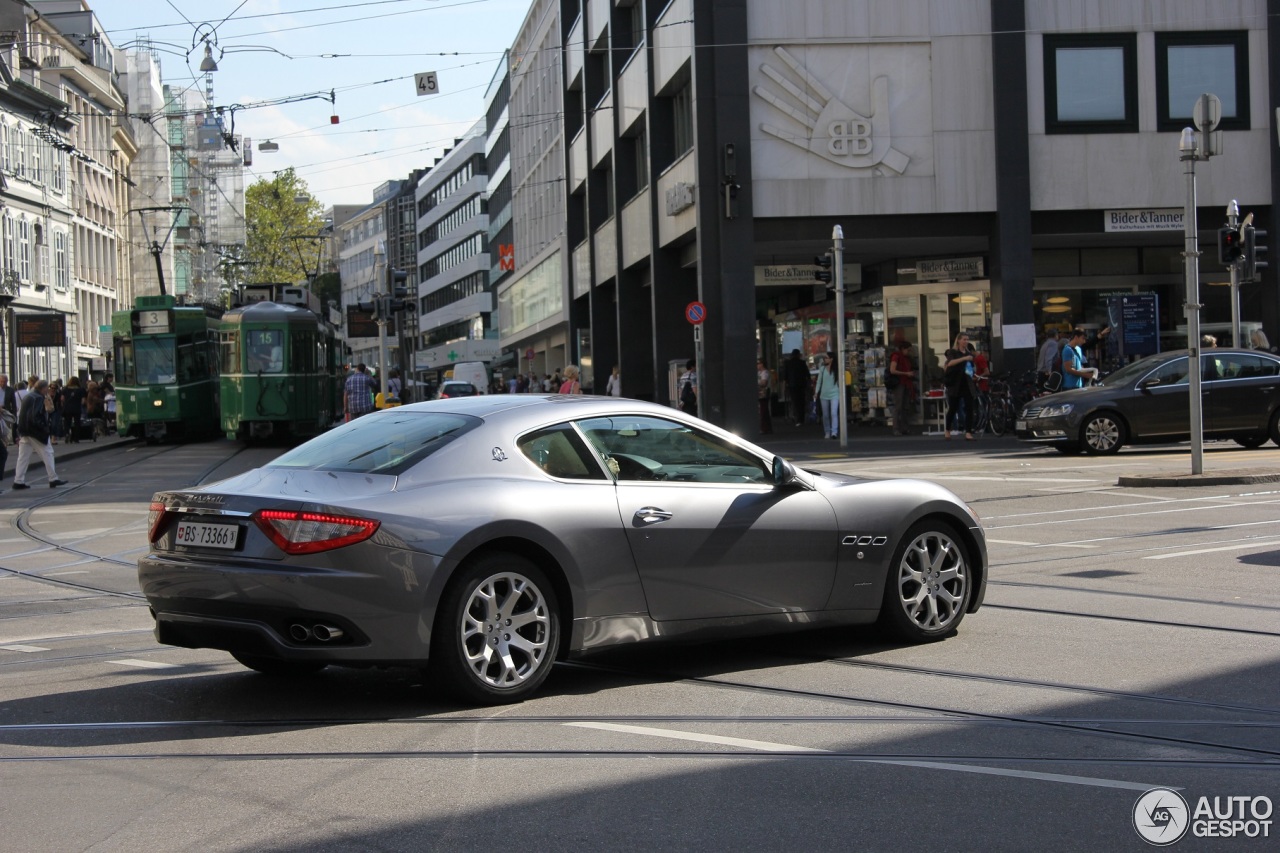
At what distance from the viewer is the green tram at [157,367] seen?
38688 mm

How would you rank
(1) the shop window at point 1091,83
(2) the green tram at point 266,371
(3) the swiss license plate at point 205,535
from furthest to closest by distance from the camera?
(2) the green tram at point 266,371 → (1) the shop window at point 1091,83 → (3) the swiss license plate at point 205,535

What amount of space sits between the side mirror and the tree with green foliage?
87168 mm

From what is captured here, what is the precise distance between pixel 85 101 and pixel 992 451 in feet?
170

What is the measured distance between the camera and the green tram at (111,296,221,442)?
38.7 m

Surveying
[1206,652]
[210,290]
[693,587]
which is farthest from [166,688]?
[210,290]

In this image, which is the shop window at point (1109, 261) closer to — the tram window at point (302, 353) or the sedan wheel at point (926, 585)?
the tram window at point (302, 353)

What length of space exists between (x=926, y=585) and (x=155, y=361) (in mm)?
33895

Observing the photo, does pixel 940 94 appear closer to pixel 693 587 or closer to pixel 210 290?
pixel 693 587

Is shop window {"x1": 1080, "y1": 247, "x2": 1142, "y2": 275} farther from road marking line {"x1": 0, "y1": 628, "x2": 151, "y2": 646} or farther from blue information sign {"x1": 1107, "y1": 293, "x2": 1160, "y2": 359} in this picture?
road marking line {"x1": 0, "y1": 628, "x2": 151, "y2": 646}

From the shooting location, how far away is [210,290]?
10738cm

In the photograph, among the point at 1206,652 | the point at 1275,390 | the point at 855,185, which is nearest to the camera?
the point at 1206,652

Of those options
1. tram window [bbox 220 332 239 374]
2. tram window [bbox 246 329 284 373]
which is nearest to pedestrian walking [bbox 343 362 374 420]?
tram window [bbox 246 329 284 373]

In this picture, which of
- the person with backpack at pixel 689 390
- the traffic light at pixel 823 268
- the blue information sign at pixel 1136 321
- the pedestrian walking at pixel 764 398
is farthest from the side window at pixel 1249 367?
the person with backpack at pixel 689 390

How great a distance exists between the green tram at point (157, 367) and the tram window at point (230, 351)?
13.7ft
